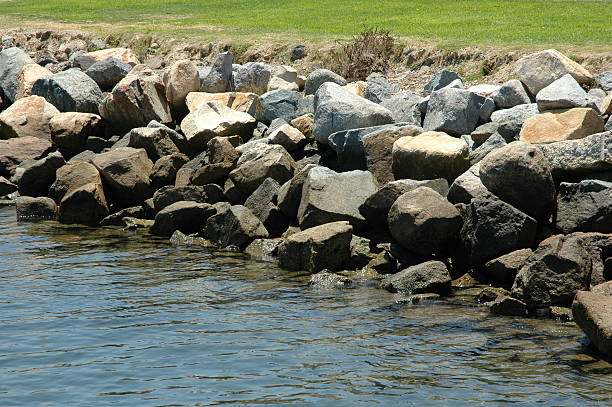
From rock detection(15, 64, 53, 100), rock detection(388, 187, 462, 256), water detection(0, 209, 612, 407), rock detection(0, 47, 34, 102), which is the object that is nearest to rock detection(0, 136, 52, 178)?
rock detection(15, 64, 53, 100)

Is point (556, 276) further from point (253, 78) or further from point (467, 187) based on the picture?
point (253, 78)

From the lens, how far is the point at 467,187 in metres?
14.6

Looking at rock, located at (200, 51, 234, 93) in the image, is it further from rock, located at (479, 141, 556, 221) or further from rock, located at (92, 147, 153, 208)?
rock, located at (479, 141, 556, 221)

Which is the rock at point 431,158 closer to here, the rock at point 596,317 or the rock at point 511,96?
the rock at point 511,96

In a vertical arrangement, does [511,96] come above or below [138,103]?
above

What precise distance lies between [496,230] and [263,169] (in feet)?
18.8

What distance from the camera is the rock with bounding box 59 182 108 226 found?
1867 centimetres

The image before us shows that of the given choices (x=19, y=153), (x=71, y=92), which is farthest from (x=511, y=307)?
(x=71, y=92)

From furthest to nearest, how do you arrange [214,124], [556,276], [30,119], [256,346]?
[30,119] < [214,124] < [556,276] < [256,346]

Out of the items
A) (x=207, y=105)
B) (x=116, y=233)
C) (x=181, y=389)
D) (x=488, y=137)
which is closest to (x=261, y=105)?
(x=207, y=105)

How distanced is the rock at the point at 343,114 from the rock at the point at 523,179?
4.34 metres

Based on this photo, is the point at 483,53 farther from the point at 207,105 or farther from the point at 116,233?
the point at 116,233

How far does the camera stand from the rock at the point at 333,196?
607 inches

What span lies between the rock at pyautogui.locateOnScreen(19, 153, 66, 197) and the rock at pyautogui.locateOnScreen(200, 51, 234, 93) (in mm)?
4255
